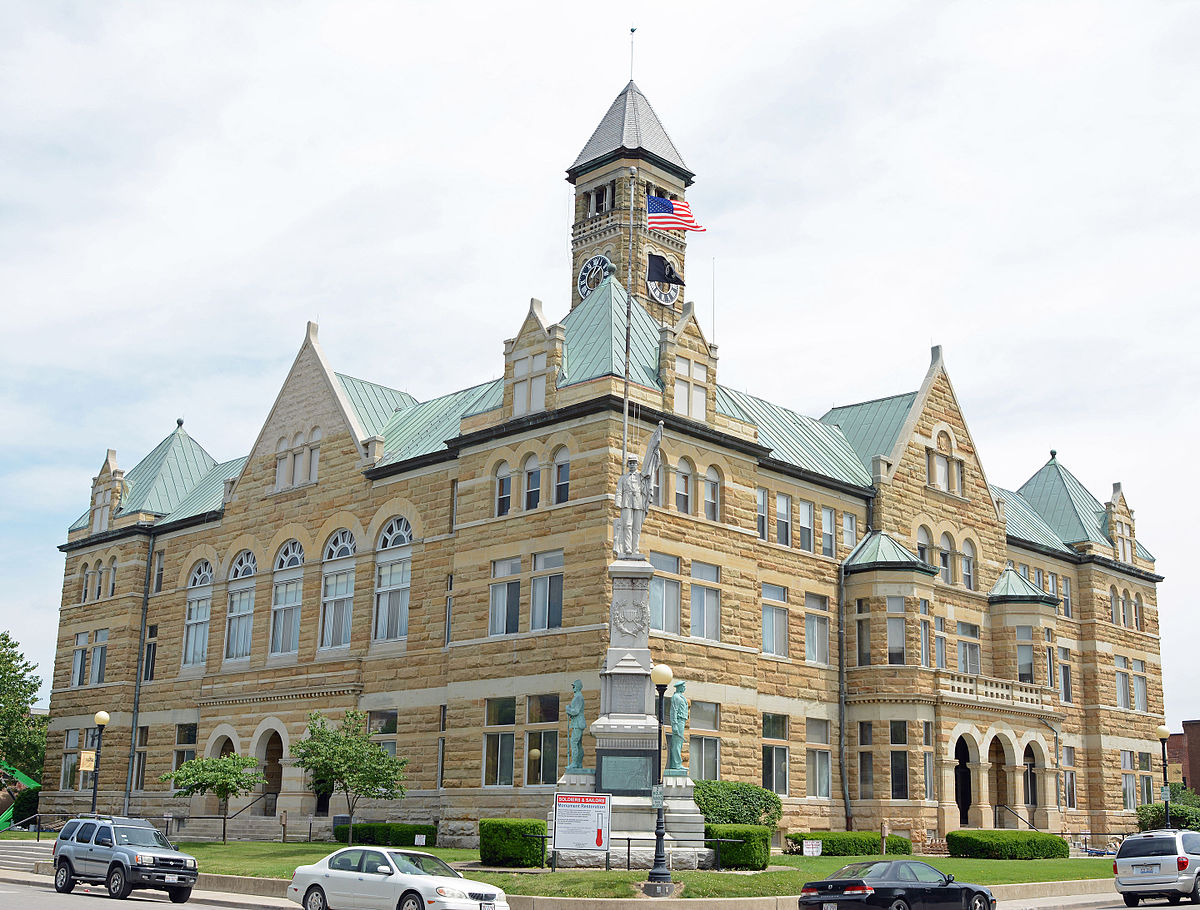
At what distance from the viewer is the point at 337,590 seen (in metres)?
47.8

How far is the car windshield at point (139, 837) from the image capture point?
29719mm

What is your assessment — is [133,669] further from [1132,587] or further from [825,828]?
[1132,587]

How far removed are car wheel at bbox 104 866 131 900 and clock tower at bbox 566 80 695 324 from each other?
35276mm

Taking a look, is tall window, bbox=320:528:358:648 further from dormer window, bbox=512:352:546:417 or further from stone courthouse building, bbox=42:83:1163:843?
dormer window, bbox=512:352:546:417

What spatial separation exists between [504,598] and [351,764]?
22.1 feet

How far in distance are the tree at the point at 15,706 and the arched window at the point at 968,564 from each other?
45.4 m

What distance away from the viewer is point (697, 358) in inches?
1650

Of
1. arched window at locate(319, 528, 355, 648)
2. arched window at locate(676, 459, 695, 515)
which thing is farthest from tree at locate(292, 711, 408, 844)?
arched window at locate(676, 459, 695, 515)

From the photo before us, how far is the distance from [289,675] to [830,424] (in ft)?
78.4

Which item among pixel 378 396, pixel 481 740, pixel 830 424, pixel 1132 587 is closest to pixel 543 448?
pixel 481 740

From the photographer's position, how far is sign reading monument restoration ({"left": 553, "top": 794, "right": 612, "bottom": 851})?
28.4 meters

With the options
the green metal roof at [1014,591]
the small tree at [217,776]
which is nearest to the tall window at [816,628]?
the green metal roof at [1014,591]

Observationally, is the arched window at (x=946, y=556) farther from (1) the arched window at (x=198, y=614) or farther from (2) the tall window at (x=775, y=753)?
(1) the arched window at (x=198, y=614)

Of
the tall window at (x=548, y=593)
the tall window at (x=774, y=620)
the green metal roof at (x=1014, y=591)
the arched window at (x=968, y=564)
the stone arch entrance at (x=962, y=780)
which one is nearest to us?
the tall window at (x=548, y=593)
